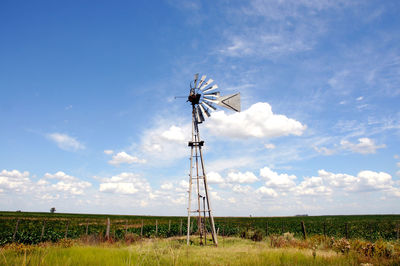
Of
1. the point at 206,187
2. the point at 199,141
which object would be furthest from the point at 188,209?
the point at 199,141

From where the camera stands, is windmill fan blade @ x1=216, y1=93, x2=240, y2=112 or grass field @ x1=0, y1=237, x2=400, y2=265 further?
windmill fan blade @ x1=216, y1=93, x2=240, y2=112

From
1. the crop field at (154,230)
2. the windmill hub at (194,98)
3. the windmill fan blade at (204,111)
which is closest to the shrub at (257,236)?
the crop field at (154,230)


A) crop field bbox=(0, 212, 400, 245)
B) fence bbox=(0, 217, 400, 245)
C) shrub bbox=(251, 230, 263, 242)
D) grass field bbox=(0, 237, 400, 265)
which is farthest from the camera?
shrub bbox=(251, 230, 263, 242)

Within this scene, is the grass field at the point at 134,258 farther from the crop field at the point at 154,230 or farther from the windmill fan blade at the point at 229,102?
the crop field at the point at 154,230

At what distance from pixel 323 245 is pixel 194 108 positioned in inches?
406

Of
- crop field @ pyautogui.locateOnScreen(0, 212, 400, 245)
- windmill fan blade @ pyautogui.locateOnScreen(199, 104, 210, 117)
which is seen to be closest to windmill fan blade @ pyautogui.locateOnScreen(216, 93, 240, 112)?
windmill fan blade @ pyautogui.locateOnScreen(199, 104, 210, 117)

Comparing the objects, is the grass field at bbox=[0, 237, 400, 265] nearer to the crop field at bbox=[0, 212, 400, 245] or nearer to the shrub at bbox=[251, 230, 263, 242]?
the crop field at bbox=[0, 212, 400, 245]

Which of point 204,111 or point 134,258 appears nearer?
point 134,258

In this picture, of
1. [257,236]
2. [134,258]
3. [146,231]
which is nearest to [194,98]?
[134,258]

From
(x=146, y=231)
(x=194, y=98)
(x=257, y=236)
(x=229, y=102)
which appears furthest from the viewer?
Result: (x=146, y=231)

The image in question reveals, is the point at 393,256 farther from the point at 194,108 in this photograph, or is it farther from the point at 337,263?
the point at 194,108

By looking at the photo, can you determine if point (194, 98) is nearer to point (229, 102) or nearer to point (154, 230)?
point (229, 102)

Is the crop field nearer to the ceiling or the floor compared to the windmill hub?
nearer to the floor

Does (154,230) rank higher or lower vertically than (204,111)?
lower
